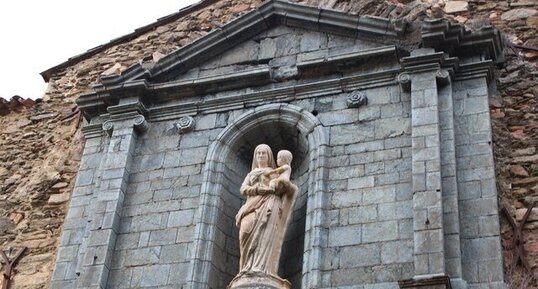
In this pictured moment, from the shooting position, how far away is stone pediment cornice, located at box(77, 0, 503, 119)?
998 centimetres

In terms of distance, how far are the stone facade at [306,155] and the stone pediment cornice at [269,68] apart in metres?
0.02

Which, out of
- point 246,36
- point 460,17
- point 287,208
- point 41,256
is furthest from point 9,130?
point 460,17

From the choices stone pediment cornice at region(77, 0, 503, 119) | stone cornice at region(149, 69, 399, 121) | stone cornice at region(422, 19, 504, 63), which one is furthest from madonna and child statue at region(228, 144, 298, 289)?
stone cornice at region(422, 19, 504, 63)

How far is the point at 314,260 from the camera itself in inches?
353

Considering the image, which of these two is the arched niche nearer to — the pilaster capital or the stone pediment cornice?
the stone pediment cornice

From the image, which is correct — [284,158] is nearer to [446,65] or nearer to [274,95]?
[274,95]

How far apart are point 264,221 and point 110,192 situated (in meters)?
2.06

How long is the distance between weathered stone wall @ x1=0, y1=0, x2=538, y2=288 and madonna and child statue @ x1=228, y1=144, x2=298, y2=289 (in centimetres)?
207

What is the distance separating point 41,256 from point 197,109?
7.90 feet

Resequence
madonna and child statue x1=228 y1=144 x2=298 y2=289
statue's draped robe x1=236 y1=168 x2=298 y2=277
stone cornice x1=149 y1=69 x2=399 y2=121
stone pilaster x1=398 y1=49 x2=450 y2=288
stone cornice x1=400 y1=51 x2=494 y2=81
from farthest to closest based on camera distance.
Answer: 1. stone cornice x1=149 y1=69 x2=399 y2=121
2. stone cornice x1=400 y1=51 x2=494 y2=81
3. statue's draped robe x1=236 y1=168 x2=298 y2=277
4. madonna and child statue x1=228 y1=144 x2=298 y2=289
5. stone pilaster x1=398 y1=49 x2=450 y2=288

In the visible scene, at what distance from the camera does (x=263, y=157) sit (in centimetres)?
975

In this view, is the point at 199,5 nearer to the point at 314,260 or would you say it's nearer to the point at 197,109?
the point at 197,109

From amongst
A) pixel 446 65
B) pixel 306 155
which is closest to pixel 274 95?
pixel 306 155

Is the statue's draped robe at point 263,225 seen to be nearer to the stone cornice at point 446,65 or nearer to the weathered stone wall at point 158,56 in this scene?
the stone cornice at point 446,65
